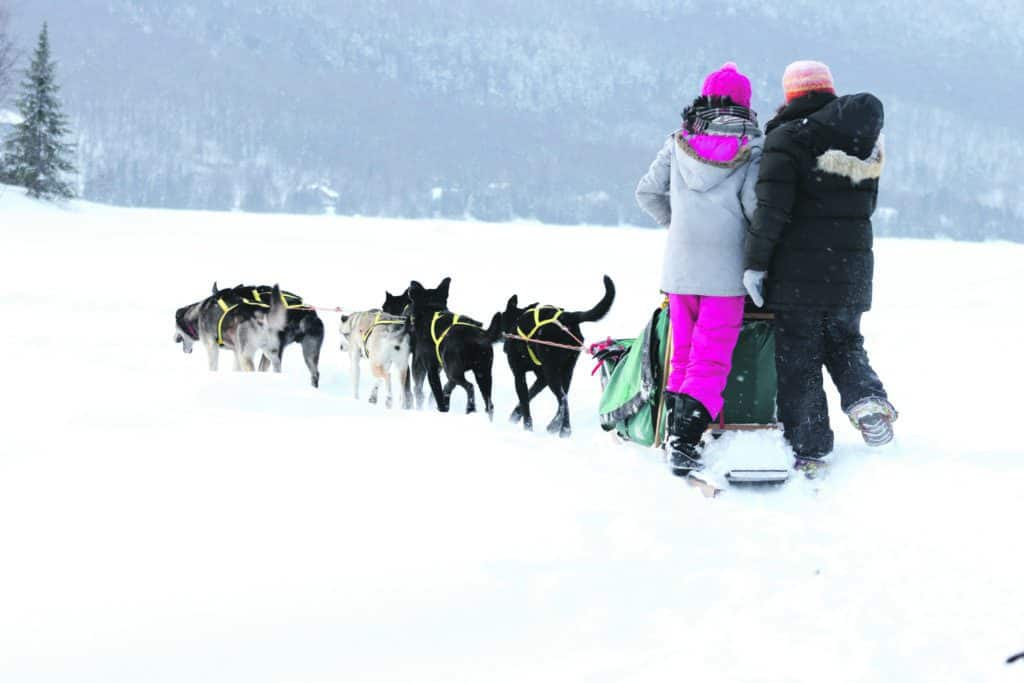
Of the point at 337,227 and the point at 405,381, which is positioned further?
the point at 337,227

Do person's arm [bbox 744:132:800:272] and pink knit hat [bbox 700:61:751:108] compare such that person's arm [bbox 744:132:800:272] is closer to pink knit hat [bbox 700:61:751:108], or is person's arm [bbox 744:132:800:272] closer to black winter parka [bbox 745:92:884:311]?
black winter parka [bbox 745:92:884:311]

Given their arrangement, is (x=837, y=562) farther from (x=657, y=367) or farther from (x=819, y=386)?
(x=657, y=367)

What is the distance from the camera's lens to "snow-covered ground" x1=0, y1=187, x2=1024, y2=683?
8.03 ft

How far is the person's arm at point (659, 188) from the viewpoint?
417cm

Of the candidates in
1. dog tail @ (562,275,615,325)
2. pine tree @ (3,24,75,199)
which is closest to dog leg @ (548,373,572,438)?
dog tail @ (562,275,615,325)

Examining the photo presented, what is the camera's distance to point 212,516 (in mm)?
2973

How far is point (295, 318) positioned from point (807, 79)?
18.0 feet

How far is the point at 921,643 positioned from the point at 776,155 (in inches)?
79.8

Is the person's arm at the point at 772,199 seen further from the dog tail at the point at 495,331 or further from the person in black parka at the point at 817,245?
the dog tail at the point at 495,331

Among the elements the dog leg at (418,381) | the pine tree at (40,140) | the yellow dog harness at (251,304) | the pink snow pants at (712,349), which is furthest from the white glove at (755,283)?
the pine tree at (40,140)

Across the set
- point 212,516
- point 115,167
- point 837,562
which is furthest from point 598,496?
point 115,167

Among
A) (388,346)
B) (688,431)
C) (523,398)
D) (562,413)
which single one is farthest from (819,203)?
(388,346)

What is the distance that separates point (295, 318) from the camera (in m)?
8.38

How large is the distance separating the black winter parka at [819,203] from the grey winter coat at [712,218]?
126 mm
